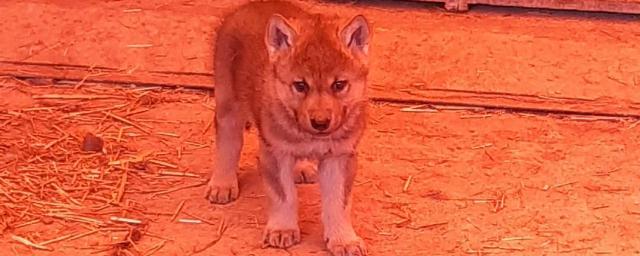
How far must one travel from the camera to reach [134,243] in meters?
5.84

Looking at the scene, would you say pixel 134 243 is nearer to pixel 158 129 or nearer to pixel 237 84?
pixel 237 84

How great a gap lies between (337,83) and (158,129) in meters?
2.23

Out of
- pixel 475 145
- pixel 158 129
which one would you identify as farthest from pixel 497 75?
pixel 158 129

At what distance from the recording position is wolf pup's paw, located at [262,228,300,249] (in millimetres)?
5758

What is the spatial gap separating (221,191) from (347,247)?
0.95 m

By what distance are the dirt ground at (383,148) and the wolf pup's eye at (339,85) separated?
2.79 feet

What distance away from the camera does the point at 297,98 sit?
214 inches

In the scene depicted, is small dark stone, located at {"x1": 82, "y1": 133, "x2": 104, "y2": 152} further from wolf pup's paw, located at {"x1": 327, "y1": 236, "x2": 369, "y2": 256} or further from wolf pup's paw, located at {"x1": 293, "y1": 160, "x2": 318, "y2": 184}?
wolf pup's paw, located at {"x1": 327, "y1": 236, "x2": 369, "y2": 256}

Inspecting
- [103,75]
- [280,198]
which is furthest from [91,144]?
[280,198]

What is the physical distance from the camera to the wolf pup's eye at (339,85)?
212 inches

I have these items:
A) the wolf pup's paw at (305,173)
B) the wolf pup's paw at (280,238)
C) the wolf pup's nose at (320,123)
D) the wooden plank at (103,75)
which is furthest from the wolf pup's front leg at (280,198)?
A: the wooden plank at (103,75)

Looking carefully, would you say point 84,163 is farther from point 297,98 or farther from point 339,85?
point 339,85

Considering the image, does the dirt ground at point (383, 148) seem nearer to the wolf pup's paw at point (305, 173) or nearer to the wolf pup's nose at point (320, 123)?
the wolf pup's paw at point (305, 173)

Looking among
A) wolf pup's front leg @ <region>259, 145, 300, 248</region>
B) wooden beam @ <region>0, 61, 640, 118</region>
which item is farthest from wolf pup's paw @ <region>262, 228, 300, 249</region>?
wooden beam @ <region>0, 61, 640, 118</region>
